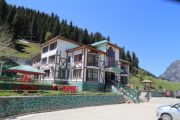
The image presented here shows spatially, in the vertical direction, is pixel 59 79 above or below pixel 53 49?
below

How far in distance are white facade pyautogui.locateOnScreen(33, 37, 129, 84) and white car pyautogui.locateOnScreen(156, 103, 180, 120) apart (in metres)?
23.6

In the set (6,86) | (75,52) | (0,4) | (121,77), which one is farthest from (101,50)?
(0,4)

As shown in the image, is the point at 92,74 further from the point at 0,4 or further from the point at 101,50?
the point at 0,4

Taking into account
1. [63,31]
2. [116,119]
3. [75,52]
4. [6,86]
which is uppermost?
[63,31]

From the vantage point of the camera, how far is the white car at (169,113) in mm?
14758

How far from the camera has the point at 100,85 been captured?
40.3m

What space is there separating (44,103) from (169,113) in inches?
383

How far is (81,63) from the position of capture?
130 feet

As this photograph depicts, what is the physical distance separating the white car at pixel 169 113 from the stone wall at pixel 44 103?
903 cm

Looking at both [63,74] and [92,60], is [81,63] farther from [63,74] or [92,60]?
[63,74]

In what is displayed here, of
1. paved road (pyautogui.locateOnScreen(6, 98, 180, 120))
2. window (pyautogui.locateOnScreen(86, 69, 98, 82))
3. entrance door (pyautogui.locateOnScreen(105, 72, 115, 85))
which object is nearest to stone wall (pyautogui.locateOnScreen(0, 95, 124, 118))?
A: paved road (pyautogui.locateOnScreen(6, 98, 180, 120))

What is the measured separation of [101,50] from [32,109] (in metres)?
26.8

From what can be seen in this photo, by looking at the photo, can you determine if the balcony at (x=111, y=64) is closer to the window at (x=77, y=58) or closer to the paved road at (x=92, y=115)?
the window at (x=77, y=58)

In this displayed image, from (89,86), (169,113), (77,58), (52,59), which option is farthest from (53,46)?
(169,113)
